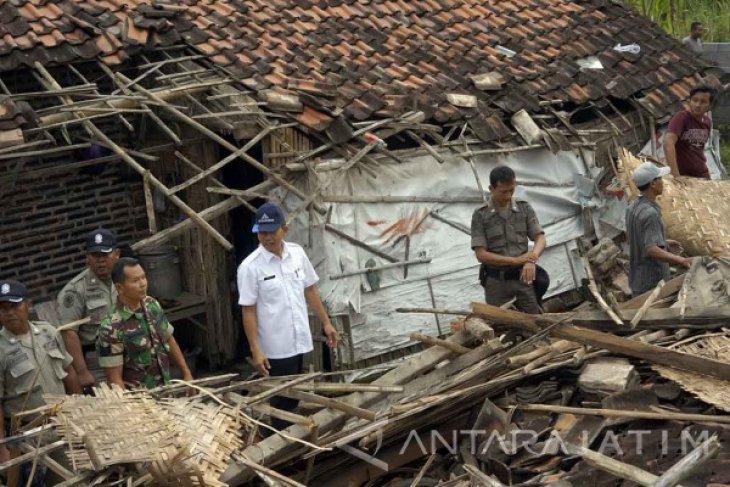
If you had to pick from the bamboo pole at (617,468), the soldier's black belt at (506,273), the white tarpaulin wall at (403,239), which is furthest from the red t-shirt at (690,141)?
the bamboo pole at (617,468)

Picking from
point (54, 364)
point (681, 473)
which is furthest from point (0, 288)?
point (681, 473)

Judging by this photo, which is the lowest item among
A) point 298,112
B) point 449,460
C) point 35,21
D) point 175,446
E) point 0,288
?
point 449,460

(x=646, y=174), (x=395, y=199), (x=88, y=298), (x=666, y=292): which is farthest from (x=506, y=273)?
(x=88, y=298)

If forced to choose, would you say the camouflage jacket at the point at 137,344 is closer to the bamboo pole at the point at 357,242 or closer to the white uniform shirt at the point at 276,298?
the white uniform shirt at the point at 276,298

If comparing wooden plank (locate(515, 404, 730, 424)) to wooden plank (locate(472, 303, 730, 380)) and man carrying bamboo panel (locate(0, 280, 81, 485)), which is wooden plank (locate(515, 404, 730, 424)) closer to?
wooden plank (locate(472, 303, 730, 380))

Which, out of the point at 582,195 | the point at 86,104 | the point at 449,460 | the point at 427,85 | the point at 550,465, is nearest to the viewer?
the point at 550,465

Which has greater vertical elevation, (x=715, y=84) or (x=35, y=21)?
(x=35, y=21)

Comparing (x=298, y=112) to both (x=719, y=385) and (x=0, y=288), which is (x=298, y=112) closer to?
(x=0, y=288)

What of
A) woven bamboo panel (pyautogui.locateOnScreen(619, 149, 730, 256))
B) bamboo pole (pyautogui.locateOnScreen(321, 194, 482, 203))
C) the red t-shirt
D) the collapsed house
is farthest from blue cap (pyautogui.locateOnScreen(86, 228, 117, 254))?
the red t-shirt

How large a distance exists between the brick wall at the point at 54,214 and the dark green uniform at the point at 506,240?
357cm

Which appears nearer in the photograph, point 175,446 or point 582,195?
point 175,446

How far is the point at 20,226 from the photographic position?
31.1 ft

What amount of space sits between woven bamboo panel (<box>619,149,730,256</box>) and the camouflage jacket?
4.89 metres

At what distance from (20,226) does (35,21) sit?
1709 mm
